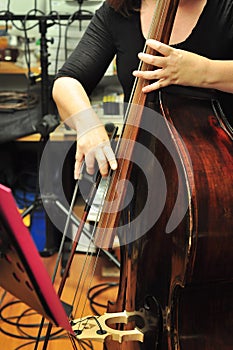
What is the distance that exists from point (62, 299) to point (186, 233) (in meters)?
1.17

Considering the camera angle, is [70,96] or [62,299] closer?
[70,96]

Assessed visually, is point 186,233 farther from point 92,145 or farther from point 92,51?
point 92,51

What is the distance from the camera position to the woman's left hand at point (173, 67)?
828mm

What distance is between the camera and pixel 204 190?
797 mm

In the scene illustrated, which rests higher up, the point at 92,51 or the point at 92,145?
the point at 92,51

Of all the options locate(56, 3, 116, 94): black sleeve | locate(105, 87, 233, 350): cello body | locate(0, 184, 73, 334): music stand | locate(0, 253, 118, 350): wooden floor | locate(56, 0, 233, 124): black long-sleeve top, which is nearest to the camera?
locate(0, 184, 73, 334): music stand

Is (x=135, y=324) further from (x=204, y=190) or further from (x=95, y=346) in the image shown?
(x=95, y=346)

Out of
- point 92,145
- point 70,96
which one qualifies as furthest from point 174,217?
point 70,96

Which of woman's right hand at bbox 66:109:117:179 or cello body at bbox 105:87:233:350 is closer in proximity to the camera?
cello body at bbox 105:87:233:350

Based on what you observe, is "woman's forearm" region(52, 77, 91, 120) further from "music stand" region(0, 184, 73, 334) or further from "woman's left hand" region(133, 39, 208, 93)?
"music stand" region(0, 184, 73, 334)

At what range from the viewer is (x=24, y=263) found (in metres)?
0.55

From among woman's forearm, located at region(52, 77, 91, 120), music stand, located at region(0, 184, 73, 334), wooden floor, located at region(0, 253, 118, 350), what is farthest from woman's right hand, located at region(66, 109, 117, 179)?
wooden floor, located at region(0, 253, 118, 350)

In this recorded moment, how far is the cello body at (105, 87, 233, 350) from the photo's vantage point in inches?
31.2

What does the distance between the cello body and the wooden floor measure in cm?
47
